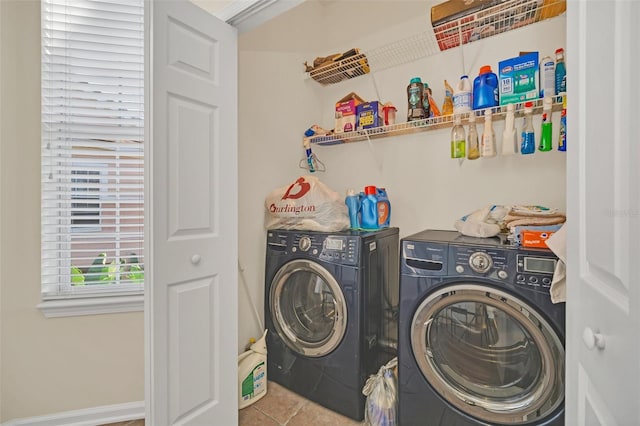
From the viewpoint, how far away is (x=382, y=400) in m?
1.51

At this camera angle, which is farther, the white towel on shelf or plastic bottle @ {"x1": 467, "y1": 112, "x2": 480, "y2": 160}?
plastic bottle @ {"x1": 467, "y1": 112, "x2": 480, "y2": 160}

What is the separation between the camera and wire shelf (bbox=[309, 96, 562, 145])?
5.12 feet

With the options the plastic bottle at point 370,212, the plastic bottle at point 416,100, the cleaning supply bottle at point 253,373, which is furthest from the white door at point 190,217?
the plastic bottle at point 416,100

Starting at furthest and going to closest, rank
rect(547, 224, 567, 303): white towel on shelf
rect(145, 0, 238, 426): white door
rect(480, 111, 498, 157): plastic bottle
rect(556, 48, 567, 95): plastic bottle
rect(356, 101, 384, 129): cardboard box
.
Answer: rect(356, 101, 384, 129): cardboard box
rect(480, 111, 498, 157): plastic bottle
rect(556, 48, 567, 95): plastic bottle
rect(145, 0, 238, 426): white door
rect(547, 224, 567, 303): white towel on shelf

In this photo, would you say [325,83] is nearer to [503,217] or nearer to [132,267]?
[503,217]

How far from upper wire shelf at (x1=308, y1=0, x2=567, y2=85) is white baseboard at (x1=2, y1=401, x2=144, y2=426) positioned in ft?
8.24

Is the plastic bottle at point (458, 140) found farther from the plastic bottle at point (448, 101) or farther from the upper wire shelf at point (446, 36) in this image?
the upper wire shelf at point (446, 36)

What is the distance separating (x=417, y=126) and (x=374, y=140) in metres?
0.44

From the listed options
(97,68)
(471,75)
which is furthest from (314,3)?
(97,68)

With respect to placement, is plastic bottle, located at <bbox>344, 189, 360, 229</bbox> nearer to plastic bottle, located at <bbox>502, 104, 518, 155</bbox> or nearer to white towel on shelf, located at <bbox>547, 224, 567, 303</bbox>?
plastic bottle, located at <bbox>502, 104, 518, 155</bbox>

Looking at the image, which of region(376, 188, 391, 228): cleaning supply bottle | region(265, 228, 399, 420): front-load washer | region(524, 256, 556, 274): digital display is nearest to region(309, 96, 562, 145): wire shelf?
region(376, 188, 391, 228): cleaning supply bottle

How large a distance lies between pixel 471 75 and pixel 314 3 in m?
1.45

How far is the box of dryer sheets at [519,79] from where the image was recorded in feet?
5.00

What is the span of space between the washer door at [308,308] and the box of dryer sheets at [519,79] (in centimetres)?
139
